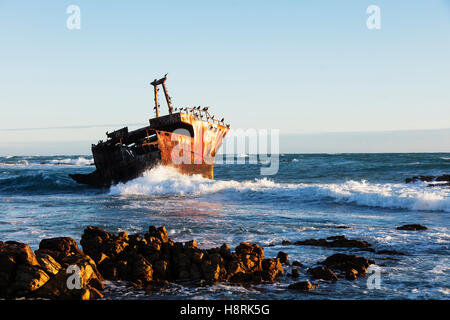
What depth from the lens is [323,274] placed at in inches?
257

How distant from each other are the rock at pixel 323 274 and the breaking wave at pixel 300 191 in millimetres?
11306

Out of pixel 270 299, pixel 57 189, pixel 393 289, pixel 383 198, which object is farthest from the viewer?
pixel 57 189

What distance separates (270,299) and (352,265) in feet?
7.08

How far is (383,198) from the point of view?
1745cm

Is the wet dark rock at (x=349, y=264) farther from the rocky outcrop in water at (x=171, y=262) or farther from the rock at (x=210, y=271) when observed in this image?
the rock at (x=210, y=271)

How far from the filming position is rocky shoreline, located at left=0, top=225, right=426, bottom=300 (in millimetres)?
5387

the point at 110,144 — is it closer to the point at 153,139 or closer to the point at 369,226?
the point at 153,139

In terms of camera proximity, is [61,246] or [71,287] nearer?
[71,287]

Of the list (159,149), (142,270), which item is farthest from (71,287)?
(159,149)

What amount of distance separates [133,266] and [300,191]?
15.9 meters

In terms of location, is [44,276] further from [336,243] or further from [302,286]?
[336,243]

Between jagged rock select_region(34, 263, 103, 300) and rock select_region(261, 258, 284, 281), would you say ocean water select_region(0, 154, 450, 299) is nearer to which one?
rock select_region(261, 258, 284, 281)
